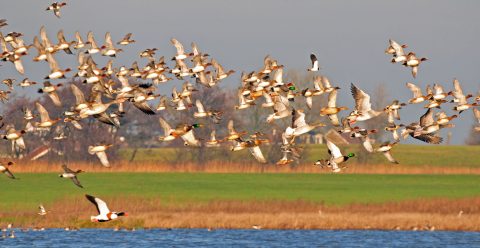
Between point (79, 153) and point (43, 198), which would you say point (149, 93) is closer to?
point (43, 198)

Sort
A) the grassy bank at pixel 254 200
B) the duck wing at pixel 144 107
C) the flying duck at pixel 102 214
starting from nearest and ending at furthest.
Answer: the flying duck at pixel 102 214, the duck wing at pixel 144 107, the grassy bank at pixel 254 200

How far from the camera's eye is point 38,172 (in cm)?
8950

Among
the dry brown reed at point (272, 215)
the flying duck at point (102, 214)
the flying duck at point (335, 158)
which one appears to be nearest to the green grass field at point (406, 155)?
the dry brown reed at point (272, 215)

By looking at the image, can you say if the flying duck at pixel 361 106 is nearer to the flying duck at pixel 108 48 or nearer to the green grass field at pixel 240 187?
the flying duck at pixel 108 48

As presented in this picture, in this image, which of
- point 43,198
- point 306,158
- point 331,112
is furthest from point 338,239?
point 306,158

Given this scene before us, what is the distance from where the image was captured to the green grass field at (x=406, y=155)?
126 metres

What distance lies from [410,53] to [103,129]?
85.9 m

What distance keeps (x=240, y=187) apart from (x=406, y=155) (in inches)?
2490

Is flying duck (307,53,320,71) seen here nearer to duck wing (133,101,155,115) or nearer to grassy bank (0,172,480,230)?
duck wing (133,101,155,115)

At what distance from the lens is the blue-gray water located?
49.1 meters

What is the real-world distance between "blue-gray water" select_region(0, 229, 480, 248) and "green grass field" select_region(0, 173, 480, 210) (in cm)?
1128

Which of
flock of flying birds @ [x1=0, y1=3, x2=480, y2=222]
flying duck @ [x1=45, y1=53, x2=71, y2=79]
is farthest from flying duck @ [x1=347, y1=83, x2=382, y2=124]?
flying duck @ [x1=45, y1=53, x2=71, y2=79]

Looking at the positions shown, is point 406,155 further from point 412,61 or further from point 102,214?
point 102,214

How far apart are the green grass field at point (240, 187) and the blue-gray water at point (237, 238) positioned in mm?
11280
